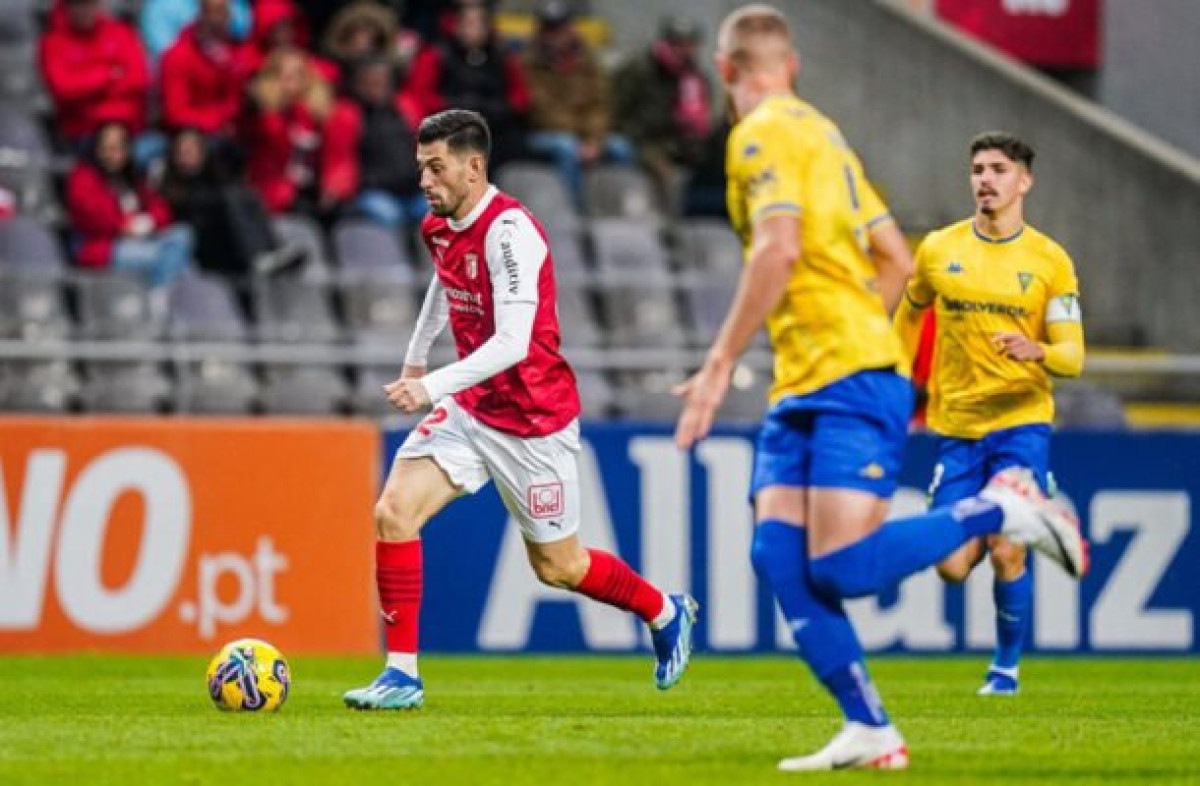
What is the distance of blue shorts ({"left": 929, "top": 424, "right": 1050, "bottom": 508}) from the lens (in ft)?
38.3

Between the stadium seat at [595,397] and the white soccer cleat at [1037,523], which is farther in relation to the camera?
the stadium seat at [595,397]

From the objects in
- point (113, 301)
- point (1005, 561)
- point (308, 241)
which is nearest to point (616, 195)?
point (308, 241)

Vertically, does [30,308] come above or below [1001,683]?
above

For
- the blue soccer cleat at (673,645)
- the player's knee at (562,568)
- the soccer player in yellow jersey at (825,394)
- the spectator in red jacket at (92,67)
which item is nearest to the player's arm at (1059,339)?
the blue soccer cleat at (673,645)

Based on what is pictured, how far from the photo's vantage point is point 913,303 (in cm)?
1187

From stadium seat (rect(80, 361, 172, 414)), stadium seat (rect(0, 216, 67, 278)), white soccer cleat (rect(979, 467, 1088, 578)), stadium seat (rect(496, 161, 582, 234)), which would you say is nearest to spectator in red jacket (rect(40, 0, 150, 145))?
stadium seat (rect(0, 216, 67, 278))

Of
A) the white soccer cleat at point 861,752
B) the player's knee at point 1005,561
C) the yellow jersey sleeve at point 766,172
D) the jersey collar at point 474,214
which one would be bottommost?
the player's knee at point 1005,561

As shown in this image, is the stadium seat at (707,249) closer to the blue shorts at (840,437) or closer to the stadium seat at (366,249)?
the stadium seat at (366,249)

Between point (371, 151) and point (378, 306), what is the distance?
1616mm

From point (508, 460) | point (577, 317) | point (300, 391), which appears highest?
point (577, 317)

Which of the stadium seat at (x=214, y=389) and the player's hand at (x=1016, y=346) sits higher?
the player's hand at (x=1016, y=346)

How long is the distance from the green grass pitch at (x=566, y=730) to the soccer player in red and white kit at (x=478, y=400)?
0.58m

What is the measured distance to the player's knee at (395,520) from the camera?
10234 mm

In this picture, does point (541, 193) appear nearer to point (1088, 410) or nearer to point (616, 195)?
point (616, 195)
